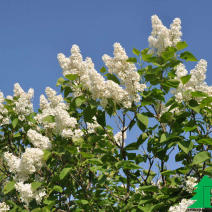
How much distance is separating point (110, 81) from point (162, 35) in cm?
132

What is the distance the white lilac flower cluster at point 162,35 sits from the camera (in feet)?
16.9

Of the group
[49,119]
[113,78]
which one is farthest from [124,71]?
[49,119]

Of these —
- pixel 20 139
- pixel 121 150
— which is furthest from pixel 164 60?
pixel 20 139

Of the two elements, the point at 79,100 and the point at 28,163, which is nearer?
the point at 28,163

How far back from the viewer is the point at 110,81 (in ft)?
15.0

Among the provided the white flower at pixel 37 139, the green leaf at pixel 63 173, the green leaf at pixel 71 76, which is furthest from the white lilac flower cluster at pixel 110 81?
the green leaf at pixel 63 173

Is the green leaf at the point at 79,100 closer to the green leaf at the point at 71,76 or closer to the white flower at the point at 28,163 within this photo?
the green leaf at the point at 71,76

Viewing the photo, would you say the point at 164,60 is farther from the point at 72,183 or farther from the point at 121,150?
the point at 72,183

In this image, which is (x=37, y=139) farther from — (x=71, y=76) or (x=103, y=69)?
(x=103, y=69)

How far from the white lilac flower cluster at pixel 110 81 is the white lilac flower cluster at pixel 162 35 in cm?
69

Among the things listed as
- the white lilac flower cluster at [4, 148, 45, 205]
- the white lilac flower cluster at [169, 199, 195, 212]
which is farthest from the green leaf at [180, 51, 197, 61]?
the white lilac flower cluster at [4, 148, 45, 205]

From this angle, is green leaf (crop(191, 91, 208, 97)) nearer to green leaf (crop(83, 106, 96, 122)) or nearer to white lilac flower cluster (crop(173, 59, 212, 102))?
white lilac flower cluster (crop(173, 59, 212, 102))

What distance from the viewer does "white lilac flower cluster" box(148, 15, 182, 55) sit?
16.9ft

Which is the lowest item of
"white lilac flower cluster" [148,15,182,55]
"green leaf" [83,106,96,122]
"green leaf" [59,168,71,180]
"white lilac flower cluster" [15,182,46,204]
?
"white lilac flower cluster" [15,182,46,204]
